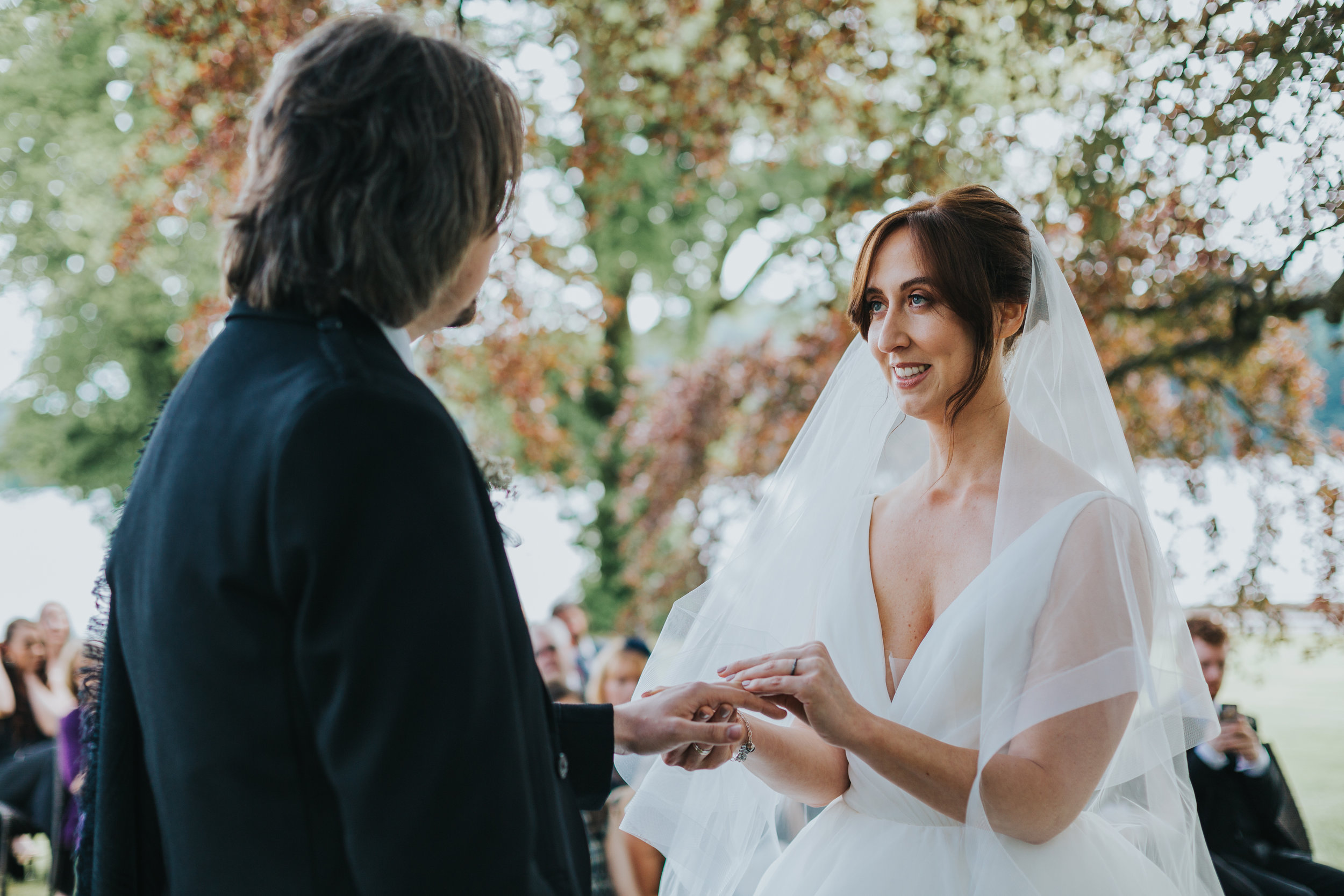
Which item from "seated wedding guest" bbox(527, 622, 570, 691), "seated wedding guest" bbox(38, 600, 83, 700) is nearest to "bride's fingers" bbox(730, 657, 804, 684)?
"seated wedding guest" bbox(527, 622, 570, 691)

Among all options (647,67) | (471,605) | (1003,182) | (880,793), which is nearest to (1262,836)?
(880,793)

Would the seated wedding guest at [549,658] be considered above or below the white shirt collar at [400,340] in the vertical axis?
below

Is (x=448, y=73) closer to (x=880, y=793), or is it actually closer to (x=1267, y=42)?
(x=880, y=793)

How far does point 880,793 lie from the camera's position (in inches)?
72.7

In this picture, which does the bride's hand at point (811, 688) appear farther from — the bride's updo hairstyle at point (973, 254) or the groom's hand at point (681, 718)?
the bride's updo hairstyle at point (973, 254)

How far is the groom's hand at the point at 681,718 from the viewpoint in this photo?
1.70 meters

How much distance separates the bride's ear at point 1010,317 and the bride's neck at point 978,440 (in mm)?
108

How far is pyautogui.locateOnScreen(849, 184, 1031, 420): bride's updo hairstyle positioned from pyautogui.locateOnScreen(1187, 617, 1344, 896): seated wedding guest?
2.42 meters

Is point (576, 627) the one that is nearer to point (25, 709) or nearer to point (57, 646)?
point (57, 646)

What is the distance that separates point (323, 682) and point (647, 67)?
534cm

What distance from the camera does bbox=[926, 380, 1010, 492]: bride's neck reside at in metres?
1.94

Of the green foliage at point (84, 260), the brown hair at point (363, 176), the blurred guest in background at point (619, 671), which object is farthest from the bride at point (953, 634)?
the green foliage at point (84, 260)

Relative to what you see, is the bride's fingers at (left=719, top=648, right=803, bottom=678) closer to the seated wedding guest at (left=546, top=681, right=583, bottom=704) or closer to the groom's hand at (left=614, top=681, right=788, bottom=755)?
the groom's hand at (left=614, top=681, right=788, bottom=755)

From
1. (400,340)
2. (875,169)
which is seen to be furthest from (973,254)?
(875,169)
